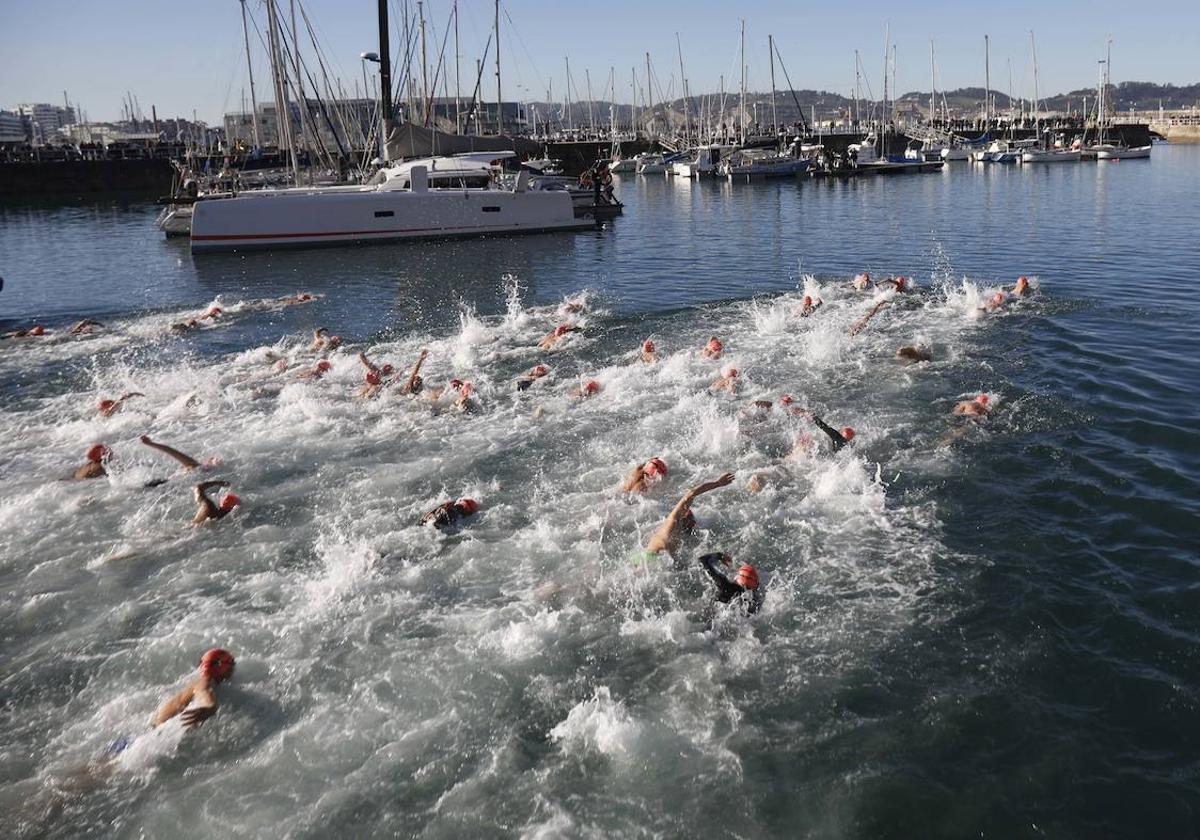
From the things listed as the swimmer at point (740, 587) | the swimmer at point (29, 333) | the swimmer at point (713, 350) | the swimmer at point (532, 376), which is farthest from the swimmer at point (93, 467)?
the swimmer at point (29, 333)

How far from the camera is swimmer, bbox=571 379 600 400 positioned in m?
16.9

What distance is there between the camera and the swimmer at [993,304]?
2306cm

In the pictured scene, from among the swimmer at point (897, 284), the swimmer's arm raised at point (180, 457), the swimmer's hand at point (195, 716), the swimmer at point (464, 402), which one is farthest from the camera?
the swimmer at point (897, 284)

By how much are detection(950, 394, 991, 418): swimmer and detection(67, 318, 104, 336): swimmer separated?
2369 centimetres

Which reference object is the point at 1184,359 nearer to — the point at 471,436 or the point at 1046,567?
the point at 1046,567

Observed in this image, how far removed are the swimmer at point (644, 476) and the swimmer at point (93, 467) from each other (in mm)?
8407

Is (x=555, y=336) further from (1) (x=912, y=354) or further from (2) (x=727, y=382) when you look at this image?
(1) (x=912, y=354)

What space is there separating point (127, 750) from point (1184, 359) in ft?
66.2

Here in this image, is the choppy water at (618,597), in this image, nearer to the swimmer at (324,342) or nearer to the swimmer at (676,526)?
the swimmer at (676,526)

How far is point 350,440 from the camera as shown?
48.8ft

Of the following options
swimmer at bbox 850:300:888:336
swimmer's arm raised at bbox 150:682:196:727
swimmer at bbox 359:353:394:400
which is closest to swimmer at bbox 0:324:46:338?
swimmer at bbox 359:353:394:400

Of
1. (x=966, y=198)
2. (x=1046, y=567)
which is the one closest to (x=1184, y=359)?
(x=1046, y=567)

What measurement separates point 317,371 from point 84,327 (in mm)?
11208

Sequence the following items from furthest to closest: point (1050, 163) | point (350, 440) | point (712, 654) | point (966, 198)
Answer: point (1050, 163), point (966, 198), point (350, 440), point (712, 654)
